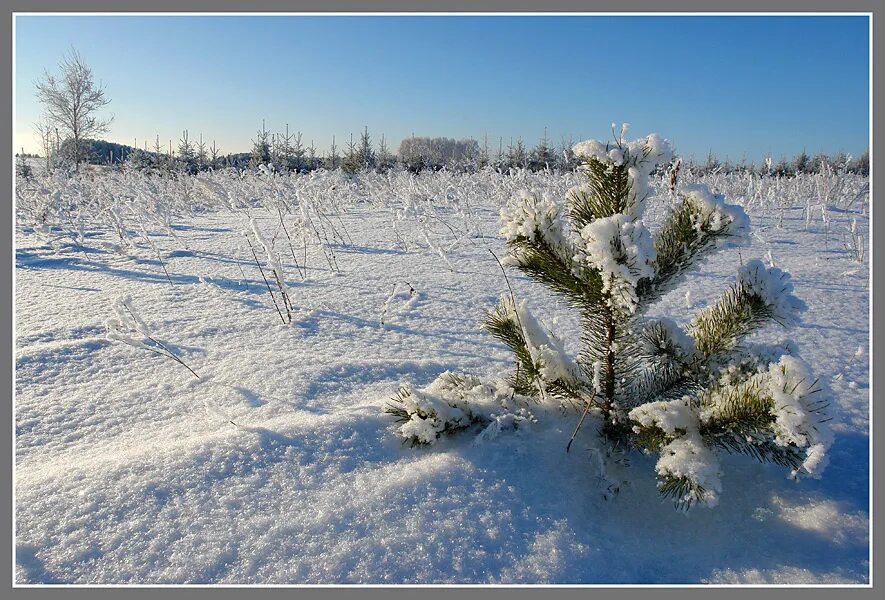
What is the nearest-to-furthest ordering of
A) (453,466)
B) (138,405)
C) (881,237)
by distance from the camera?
(453,466) → (138,405) → (881,237)

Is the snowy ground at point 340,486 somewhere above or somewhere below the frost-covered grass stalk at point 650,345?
below

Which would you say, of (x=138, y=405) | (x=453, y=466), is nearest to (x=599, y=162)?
(x=453, y=466)

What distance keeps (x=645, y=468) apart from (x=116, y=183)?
15.4 m

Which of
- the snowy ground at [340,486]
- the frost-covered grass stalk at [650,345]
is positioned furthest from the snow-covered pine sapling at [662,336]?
the snowy ground at [340,486]

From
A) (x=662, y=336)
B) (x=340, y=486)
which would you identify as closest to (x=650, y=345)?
(x=662, y=336)

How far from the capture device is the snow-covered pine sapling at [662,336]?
1387mm

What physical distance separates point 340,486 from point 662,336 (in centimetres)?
120

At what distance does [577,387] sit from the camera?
182cm

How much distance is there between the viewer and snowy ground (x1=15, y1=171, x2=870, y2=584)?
1309 mm

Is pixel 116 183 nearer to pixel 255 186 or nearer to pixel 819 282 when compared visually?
pixel 255 186

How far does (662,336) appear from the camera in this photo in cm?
176

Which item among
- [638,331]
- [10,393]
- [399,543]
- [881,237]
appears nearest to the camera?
[399,543]

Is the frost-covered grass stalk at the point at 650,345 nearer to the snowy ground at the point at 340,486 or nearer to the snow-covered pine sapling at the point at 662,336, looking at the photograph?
the snow-covered pine sapling at the point at 662,336

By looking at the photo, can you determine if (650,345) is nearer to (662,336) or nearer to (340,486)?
(662,336)
